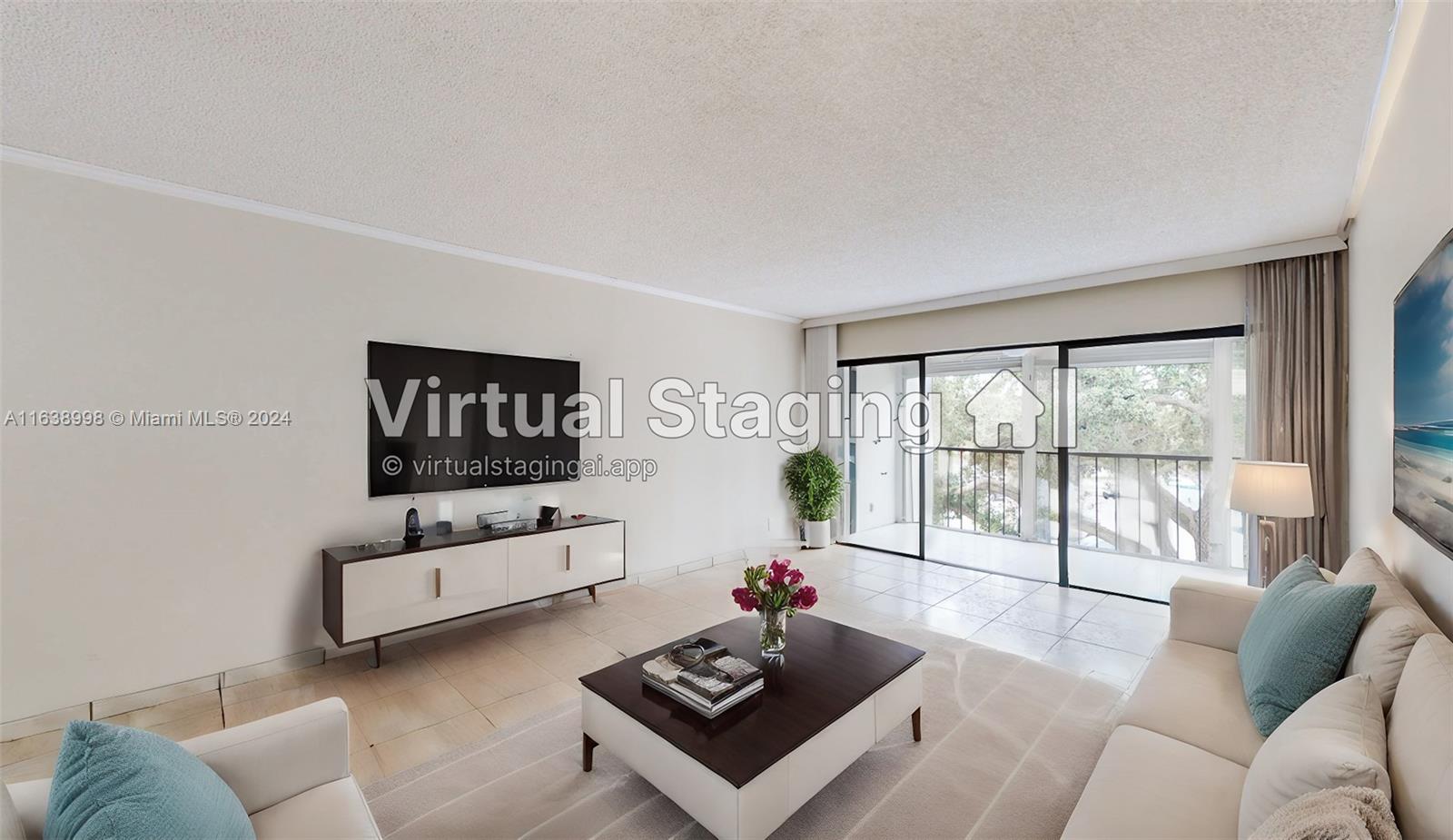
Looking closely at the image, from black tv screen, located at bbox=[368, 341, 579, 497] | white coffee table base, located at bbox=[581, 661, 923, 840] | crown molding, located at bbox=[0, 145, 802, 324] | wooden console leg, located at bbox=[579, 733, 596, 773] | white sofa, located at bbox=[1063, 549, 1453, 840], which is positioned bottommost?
wooden console leg, located at bbox=[579, 733, 596, 773]

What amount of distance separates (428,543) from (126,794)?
2.40m

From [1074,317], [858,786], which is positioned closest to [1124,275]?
[1074,317]

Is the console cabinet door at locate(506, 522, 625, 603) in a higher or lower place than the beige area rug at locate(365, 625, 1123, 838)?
higher

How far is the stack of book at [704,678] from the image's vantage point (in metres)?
2.00

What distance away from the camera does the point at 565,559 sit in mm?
3881

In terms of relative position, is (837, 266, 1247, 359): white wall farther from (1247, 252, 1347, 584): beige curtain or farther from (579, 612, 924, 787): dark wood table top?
(579, 612, 924, 787): dark wood table top

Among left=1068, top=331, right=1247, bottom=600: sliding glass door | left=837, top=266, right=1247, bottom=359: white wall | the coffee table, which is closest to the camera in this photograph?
the coffee table

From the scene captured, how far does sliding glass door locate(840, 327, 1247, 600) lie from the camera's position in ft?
14.1

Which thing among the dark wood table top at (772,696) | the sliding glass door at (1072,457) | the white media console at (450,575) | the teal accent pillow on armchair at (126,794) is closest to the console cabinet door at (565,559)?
the white media console at (450,575)

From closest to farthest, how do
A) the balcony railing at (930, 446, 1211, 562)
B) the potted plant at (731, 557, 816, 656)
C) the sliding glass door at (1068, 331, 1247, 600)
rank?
the potted plant at (731, 557, 816, 656), the sliding glass door at (1068, 331, 1247, 600), the balcony railing at (930, 446, 1211, 562)

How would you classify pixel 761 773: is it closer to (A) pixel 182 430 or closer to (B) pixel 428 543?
(B) pixel 428 543

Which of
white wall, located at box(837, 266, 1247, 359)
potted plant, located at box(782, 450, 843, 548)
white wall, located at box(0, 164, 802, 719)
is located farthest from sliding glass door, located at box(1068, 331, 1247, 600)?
white wall, located at box(0, 164, 802, 719)

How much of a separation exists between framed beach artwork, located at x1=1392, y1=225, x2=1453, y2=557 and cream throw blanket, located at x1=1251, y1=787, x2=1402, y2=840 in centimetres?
79

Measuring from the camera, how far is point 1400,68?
185 centimetres
